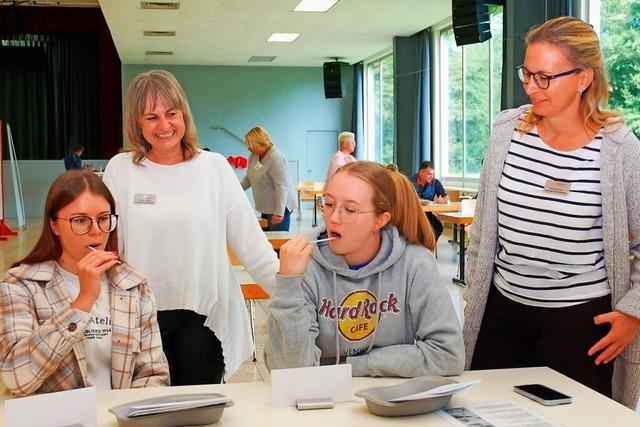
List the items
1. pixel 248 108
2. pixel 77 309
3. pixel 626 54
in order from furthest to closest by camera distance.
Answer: pixel 248 108, pixel 626 54, pixel 77 309

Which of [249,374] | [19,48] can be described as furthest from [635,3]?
[19,48]

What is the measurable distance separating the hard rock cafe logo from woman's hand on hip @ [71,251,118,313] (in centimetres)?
57

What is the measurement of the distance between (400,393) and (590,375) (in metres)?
0.69

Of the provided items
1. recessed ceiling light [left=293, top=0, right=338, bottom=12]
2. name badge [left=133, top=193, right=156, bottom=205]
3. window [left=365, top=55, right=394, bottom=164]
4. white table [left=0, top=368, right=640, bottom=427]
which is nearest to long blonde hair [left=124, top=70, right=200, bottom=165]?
name badge [left=133, top=193, right=156, bottom=205]

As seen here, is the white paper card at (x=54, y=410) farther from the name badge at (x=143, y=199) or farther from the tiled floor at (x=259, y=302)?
the name badge at (x=143, y=199)

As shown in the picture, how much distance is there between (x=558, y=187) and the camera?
2.08 meters

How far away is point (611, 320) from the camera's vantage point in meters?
2.04

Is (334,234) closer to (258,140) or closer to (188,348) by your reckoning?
(188,348)

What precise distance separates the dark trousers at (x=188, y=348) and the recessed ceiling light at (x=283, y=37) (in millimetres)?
11566

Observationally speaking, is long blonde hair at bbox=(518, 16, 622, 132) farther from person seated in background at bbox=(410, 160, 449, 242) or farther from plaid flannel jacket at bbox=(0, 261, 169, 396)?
person seated in background at bbox=(410, 160, 449, 242)

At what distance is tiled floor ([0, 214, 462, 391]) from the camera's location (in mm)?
4651

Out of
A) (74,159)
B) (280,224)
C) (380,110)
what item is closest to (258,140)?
(280,224)

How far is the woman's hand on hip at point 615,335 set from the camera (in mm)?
2039

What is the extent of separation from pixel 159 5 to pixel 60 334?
32.1 ft
